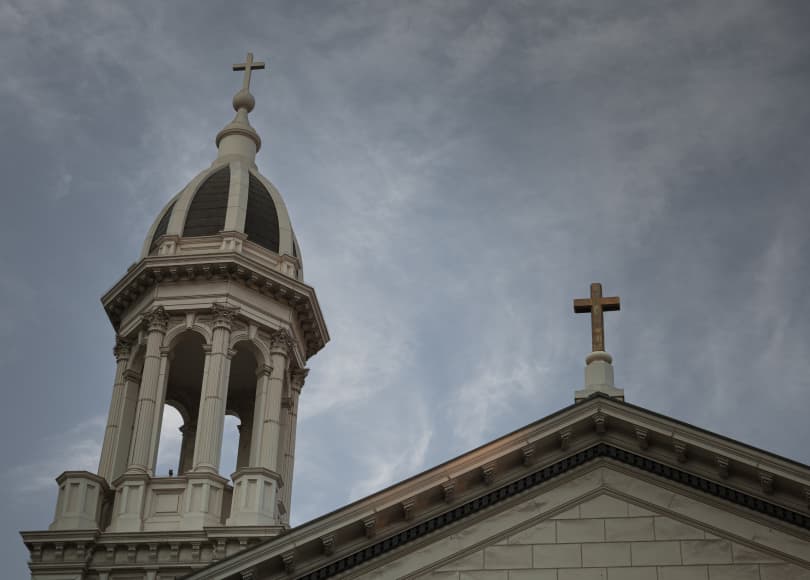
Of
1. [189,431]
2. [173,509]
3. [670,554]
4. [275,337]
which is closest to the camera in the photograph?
[670,554]

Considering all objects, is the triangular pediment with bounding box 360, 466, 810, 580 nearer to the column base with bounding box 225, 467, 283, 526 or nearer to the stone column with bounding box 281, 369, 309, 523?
the column base with bounding box 225, 467, 283, 526

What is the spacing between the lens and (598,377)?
28.9 metres

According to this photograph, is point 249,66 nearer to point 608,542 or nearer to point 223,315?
point 223,315

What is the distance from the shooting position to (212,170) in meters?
45.6

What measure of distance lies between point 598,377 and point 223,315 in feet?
46.1

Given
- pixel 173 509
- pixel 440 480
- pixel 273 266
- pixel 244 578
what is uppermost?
pixel 273 266

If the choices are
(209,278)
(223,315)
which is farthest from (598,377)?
(209,278)

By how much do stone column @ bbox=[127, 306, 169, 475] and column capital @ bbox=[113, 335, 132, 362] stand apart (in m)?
1.25

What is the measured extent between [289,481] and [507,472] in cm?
1656

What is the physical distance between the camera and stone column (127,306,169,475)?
38.1 meters

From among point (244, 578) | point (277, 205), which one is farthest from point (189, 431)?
point (244, 578)

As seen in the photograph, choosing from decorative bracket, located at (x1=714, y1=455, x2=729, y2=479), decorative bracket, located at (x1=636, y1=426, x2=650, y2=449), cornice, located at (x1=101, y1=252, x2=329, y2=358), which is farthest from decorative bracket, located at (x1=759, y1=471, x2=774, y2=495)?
cornice, located at (x1=101, y1=252, x2=329, y2=358)

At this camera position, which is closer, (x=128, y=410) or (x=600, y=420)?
(x=600, y=420)

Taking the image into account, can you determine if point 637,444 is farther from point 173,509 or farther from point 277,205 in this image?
point 277,205
